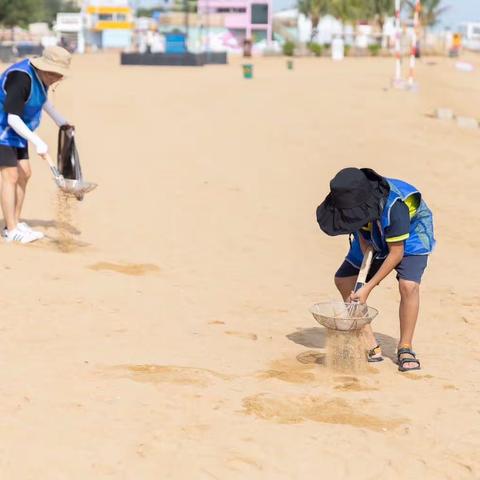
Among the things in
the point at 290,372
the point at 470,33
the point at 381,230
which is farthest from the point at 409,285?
the point at 470,33

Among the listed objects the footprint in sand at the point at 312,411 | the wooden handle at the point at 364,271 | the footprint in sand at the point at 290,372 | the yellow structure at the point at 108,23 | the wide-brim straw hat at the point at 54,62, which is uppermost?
the wide-brim straw hat at the point at 54,62

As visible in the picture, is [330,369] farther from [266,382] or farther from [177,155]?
[177,155]

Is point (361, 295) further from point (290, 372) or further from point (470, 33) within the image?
point (470, 33)

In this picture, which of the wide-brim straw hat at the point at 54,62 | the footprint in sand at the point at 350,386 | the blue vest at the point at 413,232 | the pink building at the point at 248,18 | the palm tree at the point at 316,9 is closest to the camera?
the footprint in sand at the point at 350,386

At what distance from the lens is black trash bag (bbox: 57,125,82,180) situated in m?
8.27

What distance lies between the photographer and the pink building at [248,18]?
3652 inches

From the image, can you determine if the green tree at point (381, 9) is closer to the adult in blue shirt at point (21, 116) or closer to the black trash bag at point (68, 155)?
the black trash bag at point (68, 155)

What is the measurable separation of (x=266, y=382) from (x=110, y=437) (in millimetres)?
1168

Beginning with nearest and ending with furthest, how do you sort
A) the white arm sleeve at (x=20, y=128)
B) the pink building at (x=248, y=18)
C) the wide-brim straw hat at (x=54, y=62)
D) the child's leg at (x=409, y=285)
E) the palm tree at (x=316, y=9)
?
the child's leg at (x=409, y=285), the wide-brim straw hat at (x=54, y=62), the white arm sleeve at (x=20, y=128), the pink building at (x=248, y=18), the palm tree at (x=316, y=9)

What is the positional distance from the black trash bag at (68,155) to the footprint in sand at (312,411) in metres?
3.91

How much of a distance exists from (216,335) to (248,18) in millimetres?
88917

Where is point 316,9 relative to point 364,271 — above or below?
below

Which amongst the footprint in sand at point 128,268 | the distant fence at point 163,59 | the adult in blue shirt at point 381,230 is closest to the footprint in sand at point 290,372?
the adult in blue shirt at point 381,230

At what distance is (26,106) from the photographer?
7.79 meters
